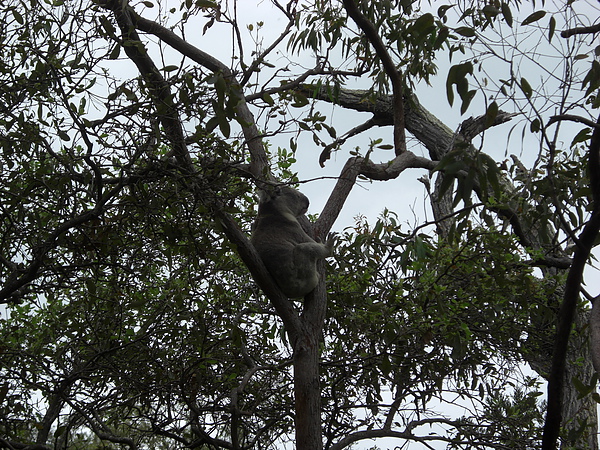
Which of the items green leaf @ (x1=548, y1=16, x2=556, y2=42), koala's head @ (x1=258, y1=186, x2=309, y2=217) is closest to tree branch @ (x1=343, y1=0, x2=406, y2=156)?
koala's head @ (x1=258, y1=186, x2=309, y2=217)

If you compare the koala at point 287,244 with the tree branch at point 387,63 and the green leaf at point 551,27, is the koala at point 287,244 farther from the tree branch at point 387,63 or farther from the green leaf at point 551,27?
the green leaf at point 551,27

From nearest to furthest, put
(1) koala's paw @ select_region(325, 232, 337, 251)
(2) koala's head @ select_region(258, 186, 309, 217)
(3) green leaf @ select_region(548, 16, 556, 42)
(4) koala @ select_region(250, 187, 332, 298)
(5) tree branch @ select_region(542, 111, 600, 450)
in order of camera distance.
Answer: (5) tree branch @ select_region(542, 111, 600, 450) < (3) green leaf @ select_region(548, 16, 556, 42) < (4) koala @ select_region(250, 187, 332, 298) < (1) koala's paw @ select_region(325, 232, 337, 251) < (2) koala's head @ select_region(258, 186, 309, 217)

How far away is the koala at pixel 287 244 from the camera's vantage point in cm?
485

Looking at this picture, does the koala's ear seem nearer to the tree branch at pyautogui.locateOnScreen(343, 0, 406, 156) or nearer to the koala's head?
the koala's head

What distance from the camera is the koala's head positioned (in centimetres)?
540

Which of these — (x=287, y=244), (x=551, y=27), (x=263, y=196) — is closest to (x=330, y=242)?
(x=287, y=244)

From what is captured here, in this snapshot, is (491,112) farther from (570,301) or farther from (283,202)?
(283,202)

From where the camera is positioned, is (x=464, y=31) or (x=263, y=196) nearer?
(x=464, y=31)

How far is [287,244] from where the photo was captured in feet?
16.8

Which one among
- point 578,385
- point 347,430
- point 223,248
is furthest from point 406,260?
point 347,430

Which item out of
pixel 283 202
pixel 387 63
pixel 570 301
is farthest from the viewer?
pixel 387 63

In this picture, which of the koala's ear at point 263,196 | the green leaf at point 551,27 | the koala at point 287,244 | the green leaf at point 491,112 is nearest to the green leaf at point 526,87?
the green leaf at point 491,112

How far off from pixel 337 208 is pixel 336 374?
1735 millimetres

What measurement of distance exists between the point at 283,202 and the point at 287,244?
1.76ft
